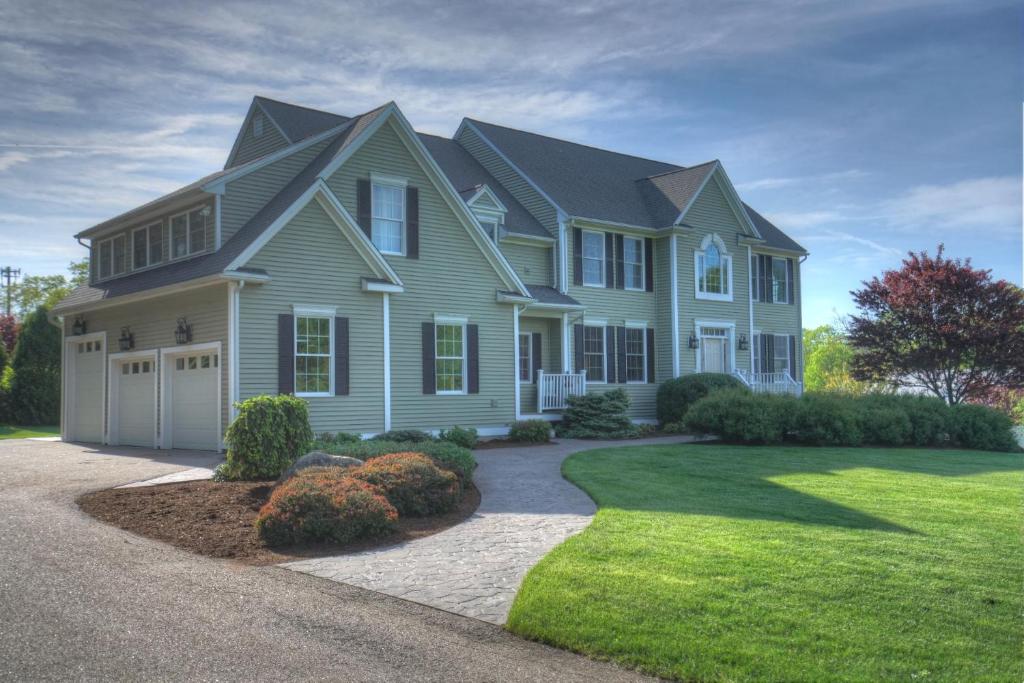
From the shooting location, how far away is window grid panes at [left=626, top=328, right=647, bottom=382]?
25875 millimetres

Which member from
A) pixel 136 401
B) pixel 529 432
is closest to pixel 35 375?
pixel 136 401

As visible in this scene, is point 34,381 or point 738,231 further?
point 34,381

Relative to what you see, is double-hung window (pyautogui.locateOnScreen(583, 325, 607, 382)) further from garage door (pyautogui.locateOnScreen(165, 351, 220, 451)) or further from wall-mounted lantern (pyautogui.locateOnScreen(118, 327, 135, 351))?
wall-mounted lantern (pyautogui.locateOnScreen(118, 327, 135, 351))

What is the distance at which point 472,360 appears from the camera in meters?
20.0

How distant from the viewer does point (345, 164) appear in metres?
18.4

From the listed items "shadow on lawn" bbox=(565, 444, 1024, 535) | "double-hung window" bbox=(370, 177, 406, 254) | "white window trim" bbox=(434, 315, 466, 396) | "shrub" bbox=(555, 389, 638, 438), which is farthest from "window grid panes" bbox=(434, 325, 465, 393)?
"shadow on lawn" bbox=(565, 444, 1024, 535)

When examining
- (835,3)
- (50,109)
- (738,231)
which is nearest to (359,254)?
(50,109)

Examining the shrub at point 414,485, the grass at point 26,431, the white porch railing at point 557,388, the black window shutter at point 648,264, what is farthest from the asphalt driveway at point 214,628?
the black window shutter at point 648,264

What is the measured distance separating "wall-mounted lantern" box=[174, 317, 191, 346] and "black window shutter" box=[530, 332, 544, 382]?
9855mm

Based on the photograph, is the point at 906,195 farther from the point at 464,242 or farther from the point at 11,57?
the point at 11,57

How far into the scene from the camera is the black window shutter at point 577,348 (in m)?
24.2

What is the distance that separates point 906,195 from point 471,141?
1338 cm

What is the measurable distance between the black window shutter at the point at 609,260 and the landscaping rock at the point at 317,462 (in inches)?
597

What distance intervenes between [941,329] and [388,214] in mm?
18753
